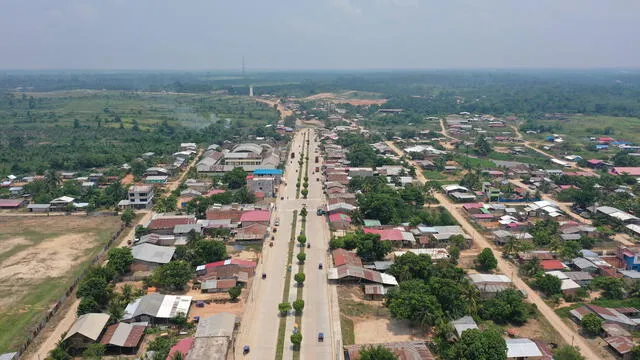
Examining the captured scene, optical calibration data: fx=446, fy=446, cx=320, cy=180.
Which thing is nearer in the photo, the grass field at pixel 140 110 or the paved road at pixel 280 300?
the paved road at pixel 280 300

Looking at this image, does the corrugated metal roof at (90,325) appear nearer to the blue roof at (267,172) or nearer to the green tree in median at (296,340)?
the green tree in median at (296,340)

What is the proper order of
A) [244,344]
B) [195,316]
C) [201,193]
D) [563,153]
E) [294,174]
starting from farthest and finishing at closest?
1. [563,153]
2. [294,174]
3. [201,193]
4. [195,316]
5. [244,344]

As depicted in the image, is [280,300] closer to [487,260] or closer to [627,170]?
[487,260]

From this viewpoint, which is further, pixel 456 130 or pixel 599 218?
pixel 456 130

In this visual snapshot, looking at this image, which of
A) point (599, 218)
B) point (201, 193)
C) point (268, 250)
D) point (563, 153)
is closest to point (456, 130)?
point (563, 153)

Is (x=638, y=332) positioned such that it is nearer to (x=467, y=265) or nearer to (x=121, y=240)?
(x=467, y=265)

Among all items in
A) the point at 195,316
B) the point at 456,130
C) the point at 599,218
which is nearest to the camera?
the point at 195,316

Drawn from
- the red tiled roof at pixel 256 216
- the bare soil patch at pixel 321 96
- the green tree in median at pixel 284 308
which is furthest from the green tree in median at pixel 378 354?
the bare soil patch at pixel 321 96
